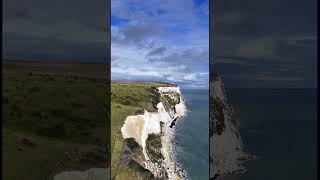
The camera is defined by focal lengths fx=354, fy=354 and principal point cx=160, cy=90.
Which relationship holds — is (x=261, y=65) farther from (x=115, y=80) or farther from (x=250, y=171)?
(x=115, y=80)

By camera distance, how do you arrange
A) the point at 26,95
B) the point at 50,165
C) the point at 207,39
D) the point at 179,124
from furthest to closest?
the point at 26,95 → the point at 50,165 → the point at 179,124 → the point at 207,39

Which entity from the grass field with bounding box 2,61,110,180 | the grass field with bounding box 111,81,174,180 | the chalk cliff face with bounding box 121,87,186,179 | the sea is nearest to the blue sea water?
the chalk cliff face with bounding box 121,87,186,179

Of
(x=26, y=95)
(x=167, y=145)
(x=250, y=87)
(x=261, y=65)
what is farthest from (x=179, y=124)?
(x=26, y=95)

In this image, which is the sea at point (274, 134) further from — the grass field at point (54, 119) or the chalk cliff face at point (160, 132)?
the grass field at point (54, 119)

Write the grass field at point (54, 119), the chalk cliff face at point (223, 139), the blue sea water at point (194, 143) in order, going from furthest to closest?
the grass field at point (54, 119)
the chalk cliff face at point (223, 139)
the blue sea water at point (194, 143)

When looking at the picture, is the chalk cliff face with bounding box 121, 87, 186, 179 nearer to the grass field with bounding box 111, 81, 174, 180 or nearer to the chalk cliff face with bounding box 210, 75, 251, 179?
the grass field with bounding box 111, 81, 174, 180

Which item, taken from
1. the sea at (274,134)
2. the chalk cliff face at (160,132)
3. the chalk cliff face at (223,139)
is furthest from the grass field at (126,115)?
the sea at (274,134)
